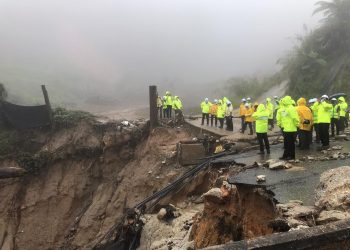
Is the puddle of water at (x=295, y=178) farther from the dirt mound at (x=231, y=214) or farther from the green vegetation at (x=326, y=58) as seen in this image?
the green vegetation at (x=326, y=58)

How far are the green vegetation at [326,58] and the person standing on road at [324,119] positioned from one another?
1131 centimetres

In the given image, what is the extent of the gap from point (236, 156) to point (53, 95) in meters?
26.5

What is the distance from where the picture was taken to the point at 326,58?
84.4 feet

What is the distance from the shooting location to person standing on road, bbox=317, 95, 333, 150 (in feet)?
41.1

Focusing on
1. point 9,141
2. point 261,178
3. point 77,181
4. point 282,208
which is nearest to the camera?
point 282,208

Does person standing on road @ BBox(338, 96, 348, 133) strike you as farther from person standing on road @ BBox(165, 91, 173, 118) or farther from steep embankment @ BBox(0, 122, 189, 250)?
person standing on road @ BBox(165, 91, 173, 118)

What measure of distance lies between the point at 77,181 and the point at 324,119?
1105 cm

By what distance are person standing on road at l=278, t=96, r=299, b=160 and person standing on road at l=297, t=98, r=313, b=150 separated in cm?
88

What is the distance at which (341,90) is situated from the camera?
2264 cm

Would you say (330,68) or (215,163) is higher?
(330,68)

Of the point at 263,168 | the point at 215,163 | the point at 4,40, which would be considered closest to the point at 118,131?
the point at 215,163

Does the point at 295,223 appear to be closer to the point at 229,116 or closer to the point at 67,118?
the point at 229,116

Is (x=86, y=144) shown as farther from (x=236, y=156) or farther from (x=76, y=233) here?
(x=236, y=156)

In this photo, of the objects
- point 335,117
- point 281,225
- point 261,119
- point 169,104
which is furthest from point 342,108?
point 281,225
